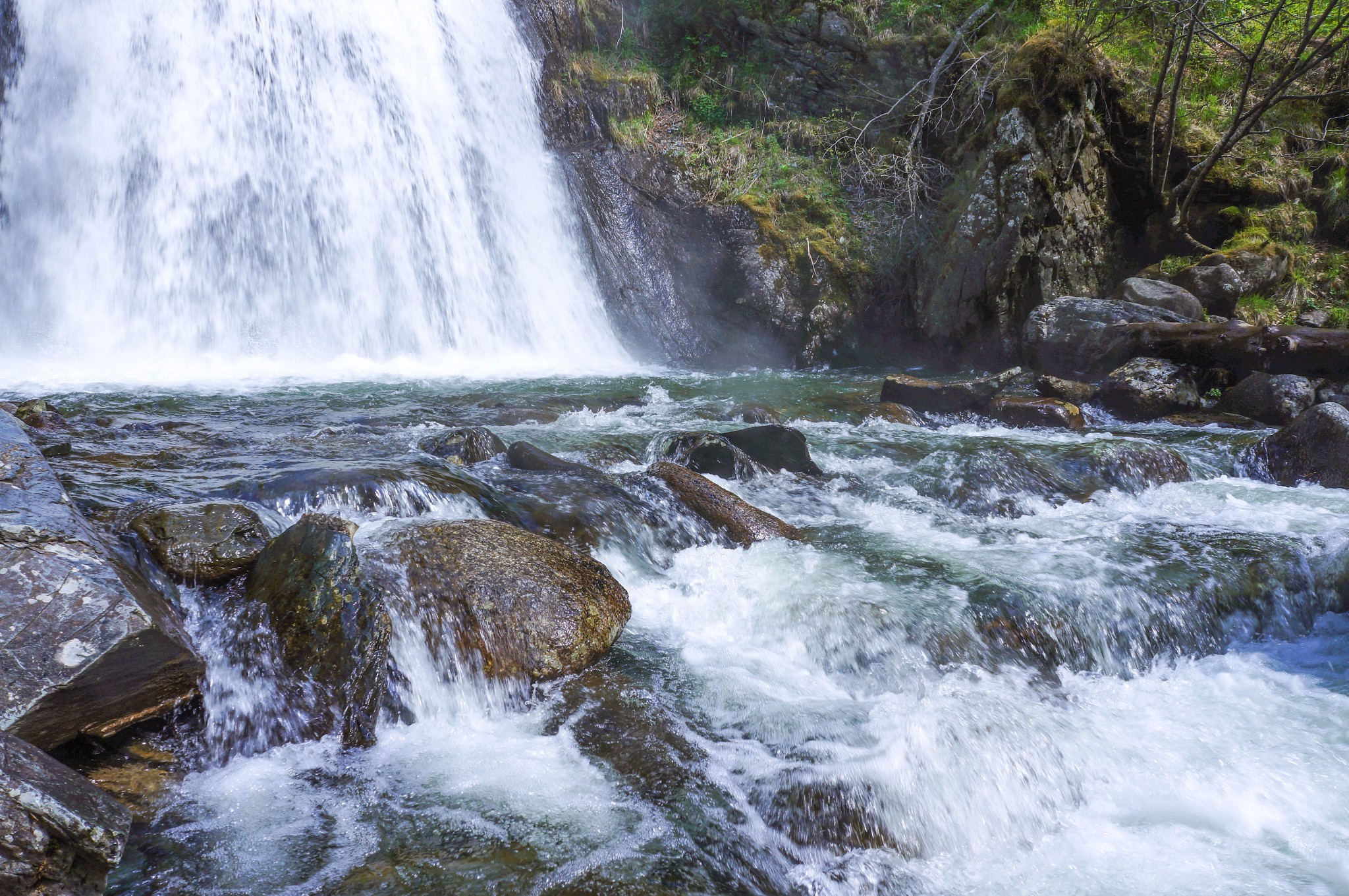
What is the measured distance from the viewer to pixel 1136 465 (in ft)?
19.7

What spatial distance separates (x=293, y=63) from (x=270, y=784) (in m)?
Answer: 11.5

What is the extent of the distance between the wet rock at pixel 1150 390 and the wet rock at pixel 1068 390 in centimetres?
14

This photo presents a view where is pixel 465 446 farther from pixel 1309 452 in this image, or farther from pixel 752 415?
pixel 1309 452

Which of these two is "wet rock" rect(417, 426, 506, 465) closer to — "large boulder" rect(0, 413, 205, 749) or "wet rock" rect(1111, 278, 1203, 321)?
"large boulder" rect(0, 413, 205, 749)

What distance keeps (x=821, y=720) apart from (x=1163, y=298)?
28.9ft

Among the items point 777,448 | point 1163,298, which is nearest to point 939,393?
point 777,448

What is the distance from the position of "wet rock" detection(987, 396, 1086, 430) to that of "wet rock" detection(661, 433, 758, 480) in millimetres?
3491

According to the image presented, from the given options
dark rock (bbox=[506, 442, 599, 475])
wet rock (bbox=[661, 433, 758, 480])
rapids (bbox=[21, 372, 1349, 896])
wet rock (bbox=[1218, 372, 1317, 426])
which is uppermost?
dark rock (bbox=[506, 442, 599, 475])

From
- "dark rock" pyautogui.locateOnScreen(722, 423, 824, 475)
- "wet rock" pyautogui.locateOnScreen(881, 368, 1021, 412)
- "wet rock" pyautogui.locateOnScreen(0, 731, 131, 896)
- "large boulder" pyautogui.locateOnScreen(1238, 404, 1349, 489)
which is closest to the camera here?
"wet rock" pyautogui.locateOnScreen(0, 731, 131, 896)

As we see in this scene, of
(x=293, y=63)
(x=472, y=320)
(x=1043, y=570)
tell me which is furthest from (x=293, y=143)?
(x=1043, y=570)

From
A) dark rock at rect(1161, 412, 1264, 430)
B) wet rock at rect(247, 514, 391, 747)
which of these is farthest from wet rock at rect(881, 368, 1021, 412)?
wet rock at rect(247, 514, 391, 747)

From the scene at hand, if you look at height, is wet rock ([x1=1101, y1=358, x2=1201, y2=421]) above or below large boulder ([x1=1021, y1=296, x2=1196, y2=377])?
below

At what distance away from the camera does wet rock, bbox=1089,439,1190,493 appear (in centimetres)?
590

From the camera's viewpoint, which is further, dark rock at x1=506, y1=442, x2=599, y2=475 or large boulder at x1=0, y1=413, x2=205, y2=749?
dark rock at x1=506, y1=442, x2=599, y2=475
